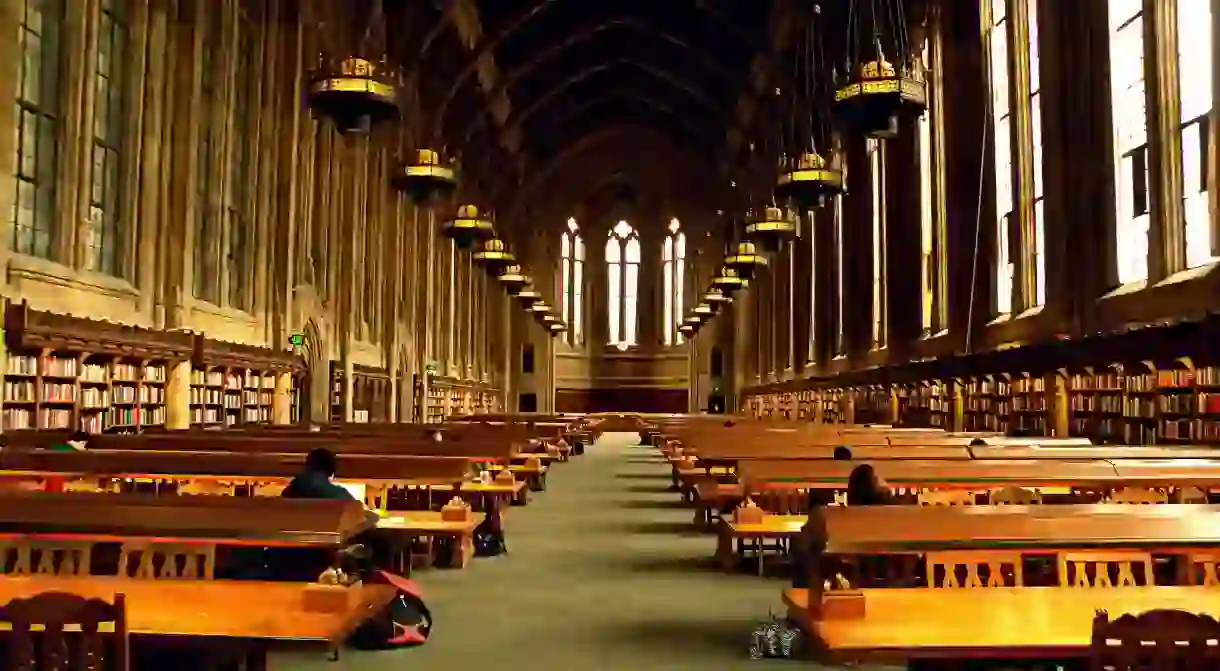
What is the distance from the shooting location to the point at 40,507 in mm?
4996

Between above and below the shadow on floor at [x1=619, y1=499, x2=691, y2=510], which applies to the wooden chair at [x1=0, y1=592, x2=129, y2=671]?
above

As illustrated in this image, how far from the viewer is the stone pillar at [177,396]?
584 inches

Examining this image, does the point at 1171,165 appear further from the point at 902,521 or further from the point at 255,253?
the point at 255,253

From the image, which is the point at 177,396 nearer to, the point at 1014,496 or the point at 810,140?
the point at 1014,496

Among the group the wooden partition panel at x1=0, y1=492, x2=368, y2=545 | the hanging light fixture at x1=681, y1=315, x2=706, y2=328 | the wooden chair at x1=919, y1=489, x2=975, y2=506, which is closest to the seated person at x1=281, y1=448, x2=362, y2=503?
the wooden partition panel at x1=0, y1=492, x2=368, y2=545

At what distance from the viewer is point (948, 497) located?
750cm

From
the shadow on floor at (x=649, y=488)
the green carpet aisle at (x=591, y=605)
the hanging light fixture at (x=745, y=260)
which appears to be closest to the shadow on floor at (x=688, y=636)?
the green carpet aisle at (x=591, y=605)

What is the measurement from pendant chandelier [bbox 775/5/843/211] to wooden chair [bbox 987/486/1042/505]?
306 inches

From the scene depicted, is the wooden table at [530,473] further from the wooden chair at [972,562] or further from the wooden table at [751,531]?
the wooden chair at [972,562]

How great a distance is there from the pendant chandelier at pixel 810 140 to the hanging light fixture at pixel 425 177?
4974 mm

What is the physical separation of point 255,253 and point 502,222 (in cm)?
2438

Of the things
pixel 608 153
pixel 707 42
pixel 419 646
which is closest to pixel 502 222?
pixel 608 153

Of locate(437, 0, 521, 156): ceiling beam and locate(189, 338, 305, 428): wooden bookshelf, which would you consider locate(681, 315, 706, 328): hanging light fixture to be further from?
locate(189, 338, 305, 428): wooden bookshelf

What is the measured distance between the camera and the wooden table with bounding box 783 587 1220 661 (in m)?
3.28
